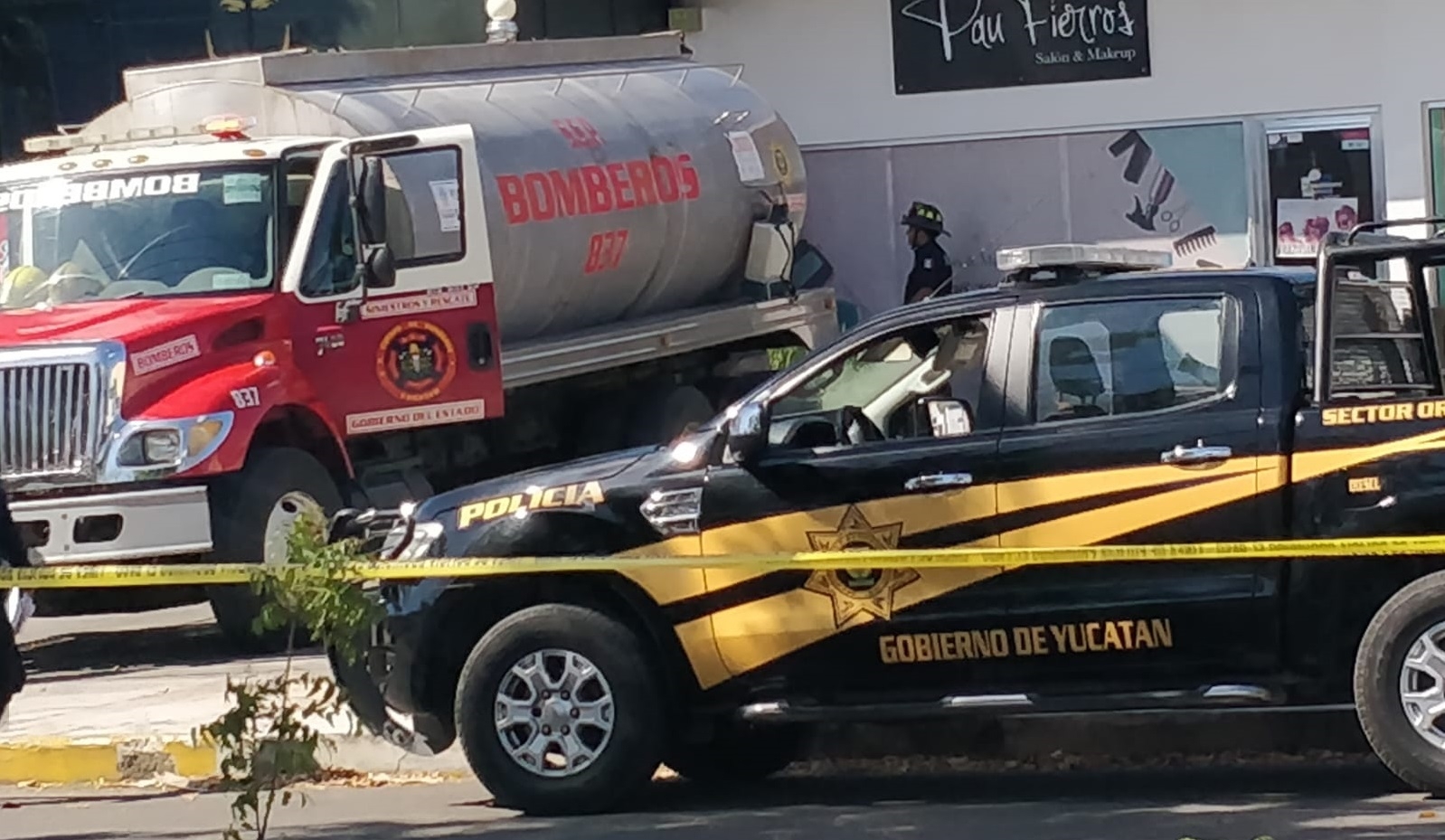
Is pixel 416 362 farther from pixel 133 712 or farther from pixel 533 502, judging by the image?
pixel 533 502

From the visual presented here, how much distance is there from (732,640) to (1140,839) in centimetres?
154

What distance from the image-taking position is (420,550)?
859 cm

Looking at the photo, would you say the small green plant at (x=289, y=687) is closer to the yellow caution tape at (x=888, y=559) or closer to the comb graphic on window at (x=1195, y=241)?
the yellow caution tape at (x=888, y=559)

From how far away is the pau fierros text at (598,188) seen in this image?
13664mm

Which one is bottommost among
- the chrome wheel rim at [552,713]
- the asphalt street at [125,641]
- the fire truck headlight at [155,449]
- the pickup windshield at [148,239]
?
the asphalt street at [125,641]

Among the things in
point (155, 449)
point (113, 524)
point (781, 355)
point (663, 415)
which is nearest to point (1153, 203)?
point (781, 355)

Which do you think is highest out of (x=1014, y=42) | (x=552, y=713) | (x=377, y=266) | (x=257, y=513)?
(x=1014, y=42)

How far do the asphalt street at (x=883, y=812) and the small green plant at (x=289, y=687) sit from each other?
106cm

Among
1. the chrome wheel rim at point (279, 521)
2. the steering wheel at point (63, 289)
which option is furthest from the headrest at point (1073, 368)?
the steering wheel at point (63, 289)

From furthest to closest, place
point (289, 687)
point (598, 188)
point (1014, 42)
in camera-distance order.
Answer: point (1014, 42) → point (598, 188) → point (289, 687)

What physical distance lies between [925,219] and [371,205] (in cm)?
714

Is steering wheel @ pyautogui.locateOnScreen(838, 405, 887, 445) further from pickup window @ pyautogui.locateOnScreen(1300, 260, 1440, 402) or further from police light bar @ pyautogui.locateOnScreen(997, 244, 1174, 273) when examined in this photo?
pickup window @ pyautogui.locateOnScreen(1300, 260, 1440, 402)

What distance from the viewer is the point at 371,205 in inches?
492

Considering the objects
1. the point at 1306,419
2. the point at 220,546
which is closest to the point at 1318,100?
the point at 220,546
